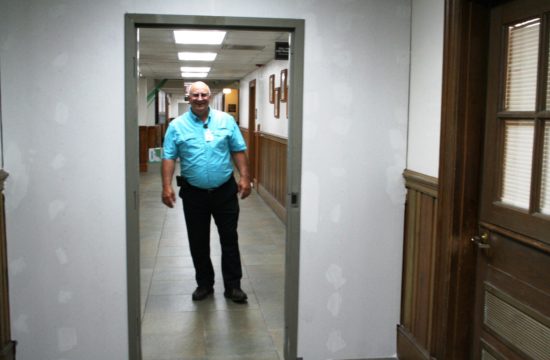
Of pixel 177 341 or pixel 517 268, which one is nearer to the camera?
pixel 517 268

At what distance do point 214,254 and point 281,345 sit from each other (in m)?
2.33

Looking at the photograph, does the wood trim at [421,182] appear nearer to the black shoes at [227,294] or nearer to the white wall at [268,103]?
the black shoes at [227,294]

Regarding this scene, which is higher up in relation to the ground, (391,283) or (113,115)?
(113,115)

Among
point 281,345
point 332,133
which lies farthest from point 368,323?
point 332,133

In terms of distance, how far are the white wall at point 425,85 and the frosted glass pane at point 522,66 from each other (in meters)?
0.47

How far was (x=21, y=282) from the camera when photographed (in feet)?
10.2

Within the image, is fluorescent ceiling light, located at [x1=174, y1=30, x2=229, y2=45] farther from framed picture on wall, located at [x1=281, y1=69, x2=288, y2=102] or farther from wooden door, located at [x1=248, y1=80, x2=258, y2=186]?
wooden door, located at [x1=248, y1=80, x2=258, y2=186]

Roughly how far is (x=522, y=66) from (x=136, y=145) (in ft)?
6.18

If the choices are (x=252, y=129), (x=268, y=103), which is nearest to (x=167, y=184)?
(x=268, y=103)

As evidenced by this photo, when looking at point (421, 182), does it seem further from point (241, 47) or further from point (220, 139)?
point (241, 47)

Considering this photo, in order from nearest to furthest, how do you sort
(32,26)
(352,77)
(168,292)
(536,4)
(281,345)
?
1. (536,4)
2. (32,26)
3. (352,77)
4. (281,345)
5. (168,292)

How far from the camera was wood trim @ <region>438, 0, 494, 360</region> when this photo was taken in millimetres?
2562

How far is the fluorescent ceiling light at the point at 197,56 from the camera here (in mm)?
8914

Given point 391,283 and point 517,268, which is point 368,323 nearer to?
point 391,283
